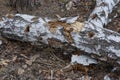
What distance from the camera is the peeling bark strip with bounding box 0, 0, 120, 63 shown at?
407cm

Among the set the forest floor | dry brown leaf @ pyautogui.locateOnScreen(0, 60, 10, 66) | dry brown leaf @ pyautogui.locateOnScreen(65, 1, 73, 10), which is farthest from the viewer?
dry brown leaf @ pyautogui.locateOnScreen(65, 1, 73, 10)

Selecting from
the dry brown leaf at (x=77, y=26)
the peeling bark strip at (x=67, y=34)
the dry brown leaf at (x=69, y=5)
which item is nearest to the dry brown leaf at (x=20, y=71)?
the peeling bark strip at (x=67, y=34)

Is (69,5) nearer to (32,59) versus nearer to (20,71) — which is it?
(32,59)

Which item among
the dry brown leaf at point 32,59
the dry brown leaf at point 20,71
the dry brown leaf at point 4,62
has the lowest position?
the dry brown leaf at point 20,71

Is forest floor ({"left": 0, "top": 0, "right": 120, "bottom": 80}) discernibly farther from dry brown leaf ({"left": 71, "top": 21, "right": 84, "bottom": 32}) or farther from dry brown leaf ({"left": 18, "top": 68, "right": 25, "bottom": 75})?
dry brown leaf ({"left": 71, "top": 21, "right": 84, "bottom": 32})

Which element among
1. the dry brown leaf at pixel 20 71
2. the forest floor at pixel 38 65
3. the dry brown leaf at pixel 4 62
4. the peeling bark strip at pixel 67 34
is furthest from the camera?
the dry brown leaf at pixel 4 62

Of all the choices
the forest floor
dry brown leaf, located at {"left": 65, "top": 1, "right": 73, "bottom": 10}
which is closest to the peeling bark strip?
the forest floor

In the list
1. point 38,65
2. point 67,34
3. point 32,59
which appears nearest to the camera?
point 67,34

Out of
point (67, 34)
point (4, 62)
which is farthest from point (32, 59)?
point (67, 34)

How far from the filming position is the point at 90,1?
5949 mm

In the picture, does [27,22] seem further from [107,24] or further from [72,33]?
[107,24]

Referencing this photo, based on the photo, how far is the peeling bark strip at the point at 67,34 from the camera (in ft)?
13.4

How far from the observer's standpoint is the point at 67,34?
427cm

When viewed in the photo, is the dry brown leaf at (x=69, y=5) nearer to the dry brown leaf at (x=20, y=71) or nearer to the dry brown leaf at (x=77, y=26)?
the dry brown leaf at (x=77, y=26)
